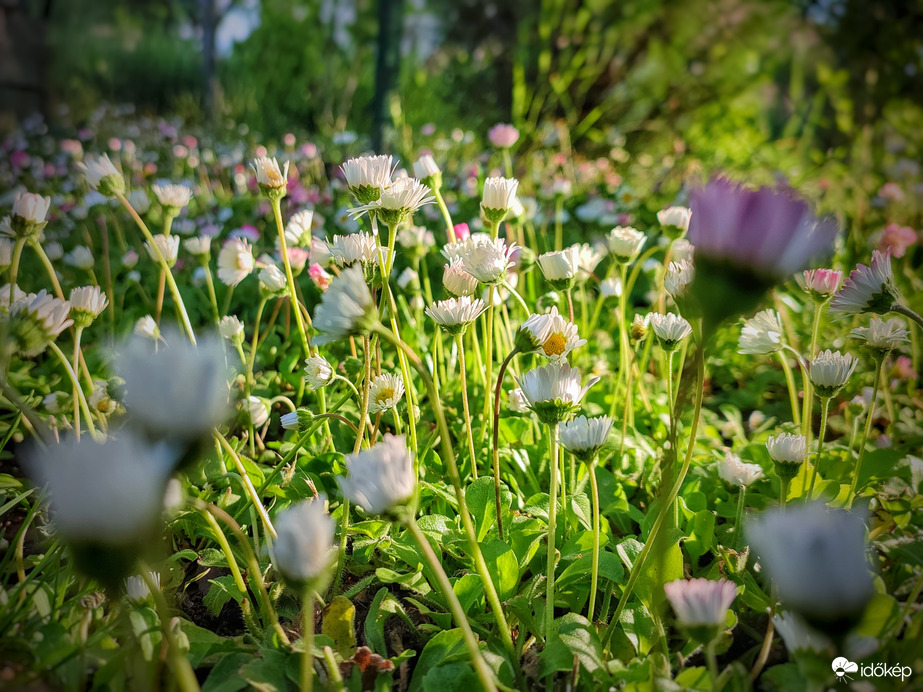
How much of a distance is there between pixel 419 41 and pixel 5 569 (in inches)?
225

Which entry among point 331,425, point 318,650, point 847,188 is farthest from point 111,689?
point 847,188

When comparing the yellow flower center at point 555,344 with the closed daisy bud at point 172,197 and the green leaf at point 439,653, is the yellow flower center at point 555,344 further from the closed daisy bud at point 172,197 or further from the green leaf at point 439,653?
the closed daisy bud at point 172,197

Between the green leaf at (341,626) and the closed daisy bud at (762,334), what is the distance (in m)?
0.55

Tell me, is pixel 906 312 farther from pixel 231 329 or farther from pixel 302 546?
pixel 231 329

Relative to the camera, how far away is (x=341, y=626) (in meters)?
0.60

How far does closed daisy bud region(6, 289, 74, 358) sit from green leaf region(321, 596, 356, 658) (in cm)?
37

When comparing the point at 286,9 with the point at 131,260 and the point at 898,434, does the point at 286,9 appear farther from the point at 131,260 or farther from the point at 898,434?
the point at 898,434

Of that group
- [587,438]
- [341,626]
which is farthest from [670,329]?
[341,626]

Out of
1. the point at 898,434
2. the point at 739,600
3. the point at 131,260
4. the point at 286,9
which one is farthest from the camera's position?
the point at 286,9

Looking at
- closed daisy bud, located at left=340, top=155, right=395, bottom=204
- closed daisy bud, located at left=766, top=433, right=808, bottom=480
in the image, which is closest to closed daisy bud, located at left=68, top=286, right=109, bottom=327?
closed daisy bud, located at left=340, top=155, right=395, bottom=204

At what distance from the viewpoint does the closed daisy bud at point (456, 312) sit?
64 cm

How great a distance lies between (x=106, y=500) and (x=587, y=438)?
365mm

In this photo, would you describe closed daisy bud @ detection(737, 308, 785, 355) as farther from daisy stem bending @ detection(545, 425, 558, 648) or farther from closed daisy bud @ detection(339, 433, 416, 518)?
closed daisy bud @ detection(339, 433, 416, 518)

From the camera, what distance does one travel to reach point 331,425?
0.94 meters
